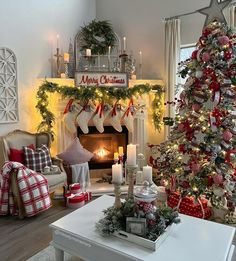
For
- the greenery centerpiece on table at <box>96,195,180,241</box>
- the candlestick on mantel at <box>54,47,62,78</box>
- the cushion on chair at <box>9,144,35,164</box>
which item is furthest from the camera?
the candlestick on mantel at <box>54,47,62,78</box>

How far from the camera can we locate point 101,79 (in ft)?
13.1

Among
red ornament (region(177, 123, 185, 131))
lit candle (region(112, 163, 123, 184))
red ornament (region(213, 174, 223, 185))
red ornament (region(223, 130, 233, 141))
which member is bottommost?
red ornament (region(213, 174, 223, 185))

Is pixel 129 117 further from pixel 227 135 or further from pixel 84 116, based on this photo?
pixel 227 135

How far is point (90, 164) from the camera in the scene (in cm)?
429

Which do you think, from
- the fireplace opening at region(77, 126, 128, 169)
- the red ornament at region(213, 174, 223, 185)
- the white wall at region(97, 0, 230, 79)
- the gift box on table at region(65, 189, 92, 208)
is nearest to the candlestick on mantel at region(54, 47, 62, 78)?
the fireplace opening at region(77, 126, 128, 169)

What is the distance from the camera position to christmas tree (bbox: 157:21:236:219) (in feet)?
8.45

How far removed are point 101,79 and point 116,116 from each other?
65 cm

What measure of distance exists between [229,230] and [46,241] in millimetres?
1748

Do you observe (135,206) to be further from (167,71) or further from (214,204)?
(167,71)

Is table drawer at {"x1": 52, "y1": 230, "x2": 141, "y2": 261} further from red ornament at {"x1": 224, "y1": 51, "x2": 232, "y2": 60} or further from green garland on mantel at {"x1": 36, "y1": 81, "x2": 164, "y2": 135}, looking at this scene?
green garland on mantel at {"x1": 36, "y1": 81, "x2": 164, "y2": 135}

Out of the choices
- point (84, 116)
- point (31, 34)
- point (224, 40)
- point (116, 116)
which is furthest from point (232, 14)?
point (31, 34)

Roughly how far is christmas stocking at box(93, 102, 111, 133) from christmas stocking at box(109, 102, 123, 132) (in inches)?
3.3

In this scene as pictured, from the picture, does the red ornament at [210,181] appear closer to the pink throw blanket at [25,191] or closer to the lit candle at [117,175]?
the lit candle at [117,175]

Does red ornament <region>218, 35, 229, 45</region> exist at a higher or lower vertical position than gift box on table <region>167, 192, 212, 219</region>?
higher
